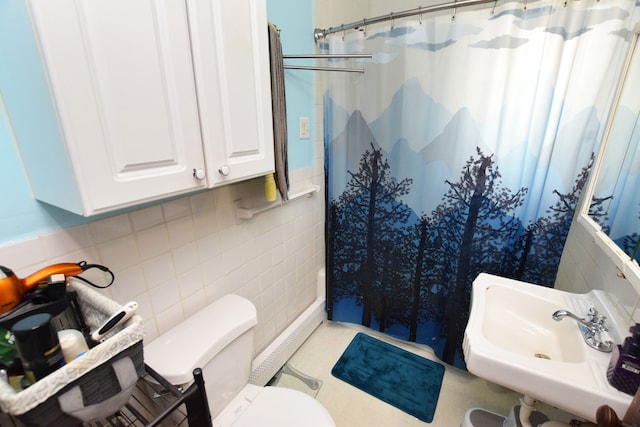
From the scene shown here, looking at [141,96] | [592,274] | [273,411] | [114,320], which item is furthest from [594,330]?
[141,96]

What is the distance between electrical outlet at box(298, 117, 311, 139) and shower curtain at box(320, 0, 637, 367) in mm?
170

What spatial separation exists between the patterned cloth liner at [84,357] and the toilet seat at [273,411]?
67 cm

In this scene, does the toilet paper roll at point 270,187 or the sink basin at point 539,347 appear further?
the toilet paper roll at point 270,187

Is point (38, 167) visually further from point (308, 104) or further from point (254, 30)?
point (308, 104)

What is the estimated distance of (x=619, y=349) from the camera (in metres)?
0.79

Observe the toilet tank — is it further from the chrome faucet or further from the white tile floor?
the chrome faucet

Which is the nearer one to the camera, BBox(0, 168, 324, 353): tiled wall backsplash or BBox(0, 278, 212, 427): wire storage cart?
BBox(0, 278, 212, 427): wire storage cart

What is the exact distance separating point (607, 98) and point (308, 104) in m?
1.30

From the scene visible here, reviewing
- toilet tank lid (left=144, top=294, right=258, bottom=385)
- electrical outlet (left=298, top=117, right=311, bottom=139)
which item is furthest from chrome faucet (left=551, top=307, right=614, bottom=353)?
electrical outlet (left=298, top=117, right=311, bottom=139)

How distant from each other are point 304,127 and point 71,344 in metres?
1.35

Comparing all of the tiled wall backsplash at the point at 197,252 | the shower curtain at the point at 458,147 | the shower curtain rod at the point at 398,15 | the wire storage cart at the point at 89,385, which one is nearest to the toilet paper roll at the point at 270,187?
the tiled wall backsplash at the point at 197,252

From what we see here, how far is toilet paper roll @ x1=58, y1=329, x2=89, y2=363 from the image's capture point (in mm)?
594

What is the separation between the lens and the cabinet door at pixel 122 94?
562 mm

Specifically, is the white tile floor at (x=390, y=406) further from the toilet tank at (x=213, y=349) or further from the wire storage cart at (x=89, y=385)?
the wire storage cart at (x=89, y=385)
